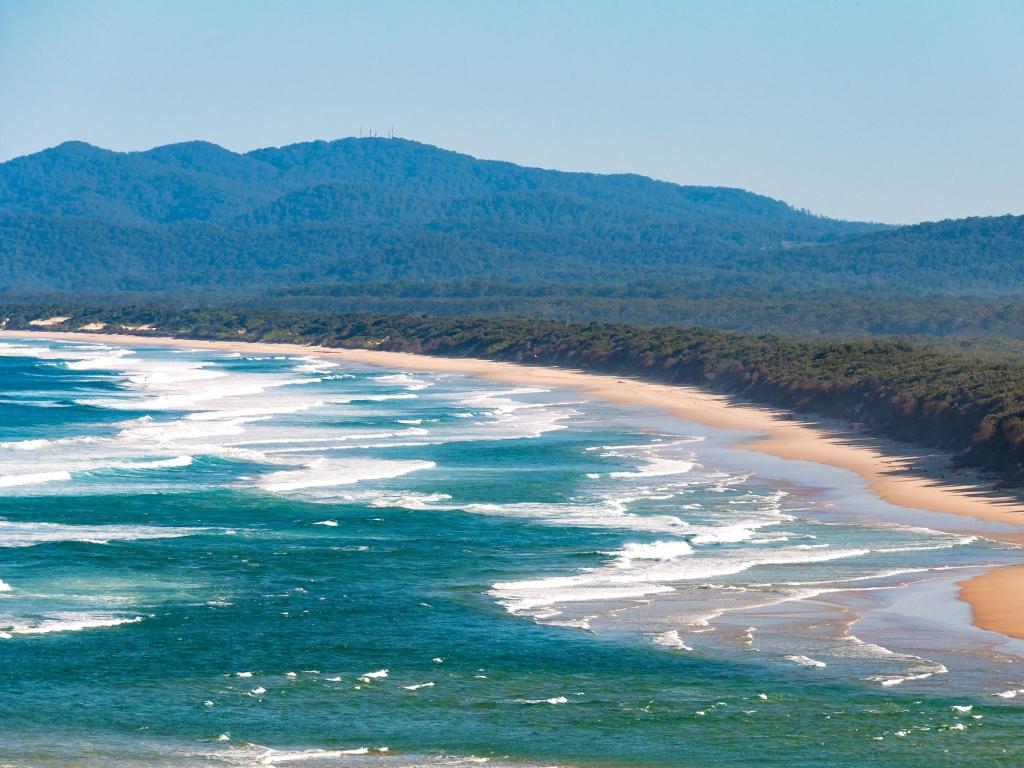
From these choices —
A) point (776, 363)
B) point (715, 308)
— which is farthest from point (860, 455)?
point (715, 308)

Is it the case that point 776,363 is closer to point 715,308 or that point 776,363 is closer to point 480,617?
point 480,617

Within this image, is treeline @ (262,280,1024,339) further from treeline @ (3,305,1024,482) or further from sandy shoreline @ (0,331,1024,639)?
sandy shoreline @ (0,331,1024,639)

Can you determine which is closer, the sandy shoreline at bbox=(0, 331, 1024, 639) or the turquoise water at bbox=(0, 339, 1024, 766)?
the turquoise water at bbox=(0, 339, 1024, 766)

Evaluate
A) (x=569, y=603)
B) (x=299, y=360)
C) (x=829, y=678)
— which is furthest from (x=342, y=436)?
(x=299, y=360)

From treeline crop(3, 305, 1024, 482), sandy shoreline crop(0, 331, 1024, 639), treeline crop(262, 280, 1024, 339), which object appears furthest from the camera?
treeline crop(262, 280, 1024, 339)

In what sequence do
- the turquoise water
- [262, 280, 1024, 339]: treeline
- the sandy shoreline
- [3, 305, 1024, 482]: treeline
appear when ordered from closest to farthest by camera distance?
the turquoise water, the sandy shoreline, [3, 305, 1024, 482]: treeline, [262, 280, 1024, 339]: treeline

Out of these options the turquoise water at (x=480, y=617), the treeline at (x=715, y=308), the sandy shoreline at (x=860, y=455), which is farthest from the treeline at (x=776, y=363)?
the treeline at (x=715, y=308)

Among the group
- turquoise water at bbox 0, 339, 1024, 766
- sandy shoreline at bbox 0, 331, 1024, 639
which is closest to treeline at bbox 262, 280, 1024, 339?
sandy shoreline at bbox 0, 331, 1024, 639
